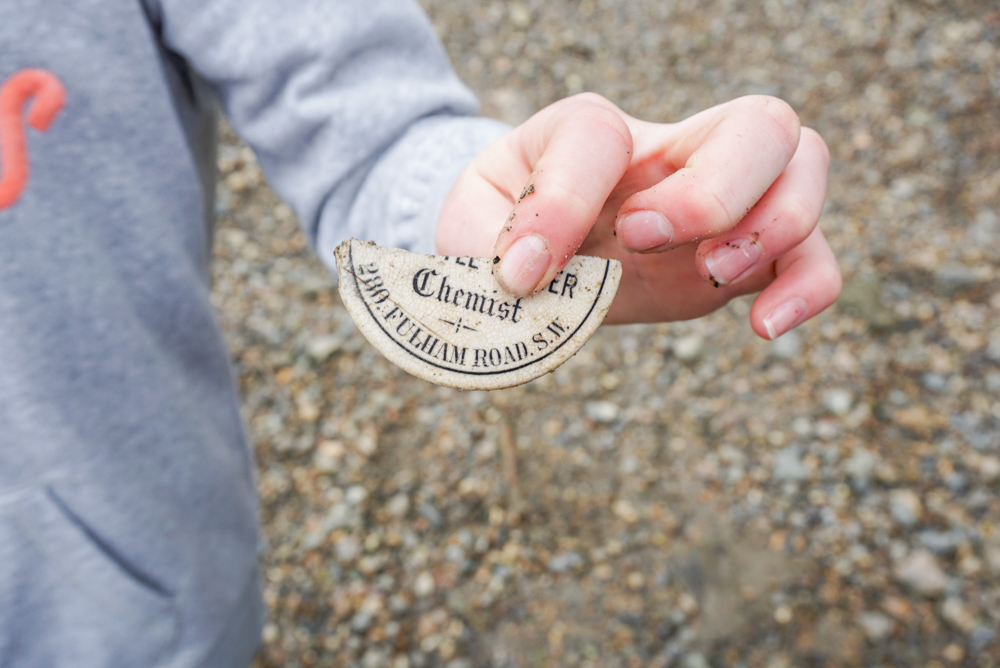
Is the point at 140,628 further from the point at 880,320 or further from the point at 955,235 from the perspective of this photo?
the point at 955,235

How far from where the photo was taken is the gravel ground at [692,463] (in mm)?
3010

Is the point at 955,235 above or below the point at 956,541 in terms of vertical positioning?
above

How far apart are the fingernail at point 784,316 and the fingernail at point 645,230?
14.0 inches

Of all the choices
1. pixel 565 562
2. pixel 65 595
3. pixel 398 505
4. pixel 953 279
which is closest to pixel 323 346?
pixel 398 505

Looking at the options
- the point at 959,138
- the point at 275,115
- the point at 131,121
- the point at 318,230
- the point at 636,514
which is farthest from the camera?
the point at 959,138

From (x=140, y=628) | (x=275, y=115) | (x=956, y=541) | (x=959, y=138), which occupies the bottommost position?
(x=956, y=541)

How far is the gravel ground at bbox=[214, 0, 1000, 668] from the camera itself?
301 cm

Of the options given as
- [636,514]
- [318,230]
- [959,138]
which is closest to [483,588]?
[636,514]

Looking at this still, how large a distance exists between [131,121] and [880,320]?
369 centimetres

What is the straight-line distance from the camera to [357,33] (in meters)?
1.79

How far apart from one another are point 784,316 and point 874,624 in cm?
213

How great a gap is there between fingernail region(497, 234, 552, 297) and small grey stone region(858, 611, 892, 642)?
8.33ft

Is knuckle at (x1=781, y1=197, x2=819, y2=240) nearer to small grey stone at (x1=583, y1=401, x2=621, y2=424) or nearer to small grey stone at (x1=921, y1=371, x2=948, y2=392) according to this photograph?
small grey stone at (x1=583, y1=401, x2=621, y2=424)

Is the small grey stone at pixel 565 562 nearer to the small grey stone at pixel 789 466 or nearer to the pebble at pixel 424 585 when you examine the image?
the pebble at pixel 424 585
